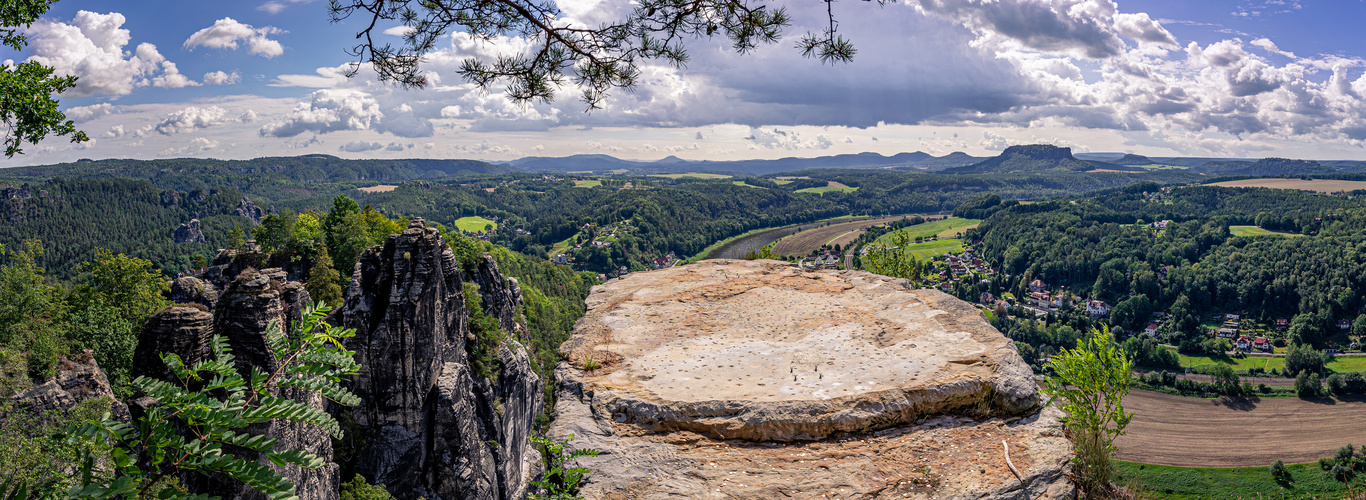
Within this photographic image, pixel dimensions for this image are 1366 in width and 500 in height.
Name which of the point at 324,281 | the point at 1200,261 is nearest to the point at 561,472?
the point at 324,281

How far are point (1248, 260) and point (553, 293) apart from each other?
14120 cm

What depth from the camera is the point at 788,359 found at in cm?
870

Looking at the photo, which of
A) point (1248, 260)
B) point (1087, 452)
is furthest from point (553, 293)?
point (1248, 260)

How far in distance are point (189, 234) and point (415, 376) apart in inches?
6997

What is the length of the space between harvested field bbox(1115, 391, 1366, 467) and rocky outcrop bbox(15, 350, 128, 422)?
81.1 meters

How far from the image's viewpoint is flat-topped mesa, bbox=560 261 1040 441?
7129mm

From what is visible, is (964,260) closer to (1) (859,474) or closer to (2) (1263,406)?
(2) (1263,406)

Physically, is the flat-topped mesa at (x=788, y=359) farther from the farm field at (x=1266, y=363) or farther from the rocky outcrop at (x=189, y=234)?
the rocky outcrop at (x=189, y=234)

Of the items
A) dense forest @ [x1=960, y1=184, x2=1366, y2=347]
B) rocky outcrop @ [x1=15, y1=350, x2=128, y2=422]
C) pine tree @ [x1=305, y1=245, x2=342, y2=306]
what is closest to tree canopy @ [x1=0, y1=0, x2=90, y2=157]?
rocky outcrop @ [x1=15, y1=350, x2=128, y2=422]

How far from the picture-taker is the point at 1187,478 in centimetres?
5772

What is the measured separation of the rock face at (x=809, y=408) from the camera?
6.20m

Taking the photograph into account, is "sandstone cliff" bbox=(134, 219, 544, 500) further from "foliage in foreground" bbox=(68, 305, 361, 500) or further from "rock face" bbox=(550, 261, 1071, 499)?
"foliage in foreground" bbox=(68, 305, 361, 500)

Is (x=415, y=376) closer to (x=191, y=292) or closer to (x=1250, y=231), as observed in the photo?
(x=191, y=292)

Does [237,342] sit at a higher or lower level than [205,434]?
lower
